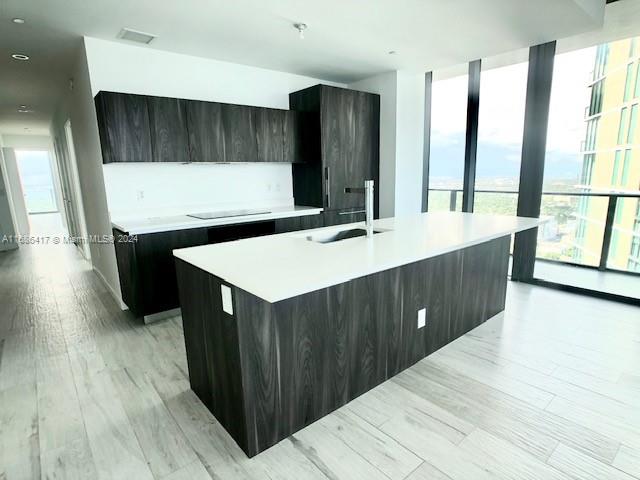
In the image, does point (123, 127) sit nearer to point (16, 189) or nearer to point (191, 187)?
point (191, 187)

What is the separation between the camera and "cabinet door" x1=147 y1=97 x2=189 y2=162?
3189 mm

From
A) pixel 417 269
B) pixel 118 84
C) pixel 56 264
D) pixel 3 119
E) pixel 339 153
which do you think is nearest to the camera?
pixel 417 269

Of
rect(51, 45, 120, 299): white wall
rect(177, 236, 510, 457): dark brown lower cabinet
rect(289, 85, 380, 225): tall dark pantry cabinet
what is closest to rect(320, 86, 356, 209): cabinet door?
rect(289, 85, 380, 225): tall dark pantry cabinet

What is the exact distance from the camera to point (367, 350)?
205 centimetres

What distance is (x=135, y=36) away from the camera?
3078mm

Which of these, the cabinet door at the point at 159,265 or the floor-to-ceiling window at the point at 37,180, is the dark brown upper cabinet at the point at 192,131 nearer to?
the cabinet door at the point at 159,265

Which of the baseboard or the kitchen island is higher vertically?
the kitchen island

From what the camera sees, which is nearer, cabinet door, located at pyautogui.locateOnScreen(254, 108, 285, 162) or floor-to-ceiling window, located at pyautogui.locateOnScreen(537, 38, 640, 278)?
floor-to-ceiling window, located at pyautogui.locateOnScreen(537, 38, 640, 278)

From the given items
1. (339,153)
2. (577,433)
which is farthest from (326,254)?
(339,153)

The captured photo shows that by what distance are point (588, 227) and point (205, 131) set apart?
4281 millimetres

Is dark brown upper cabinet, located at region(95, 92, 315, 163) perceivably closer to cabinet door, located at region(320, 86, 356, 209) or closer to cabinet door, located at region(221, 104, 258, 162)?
cabinet door, located at region(221, 104, 258, 162)

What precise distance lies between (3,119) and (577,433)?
9.98m

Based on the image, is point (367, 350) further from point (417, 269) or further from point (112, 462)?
point (112, 462)

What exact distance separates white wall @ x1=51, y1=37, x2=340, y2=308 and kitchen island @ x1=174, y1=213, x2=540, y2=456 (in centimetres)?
231
